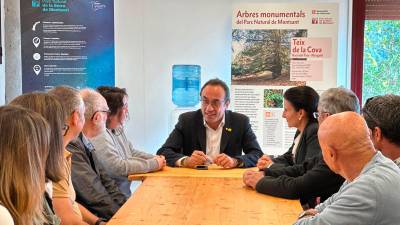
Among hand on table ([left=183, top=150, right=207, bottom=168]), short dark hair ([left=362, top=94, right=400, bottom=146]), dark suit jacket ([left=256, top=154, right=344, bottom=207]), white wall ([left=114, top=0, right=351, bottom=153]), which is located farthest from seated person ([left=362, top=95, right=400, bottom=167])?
white wall ([left=114, top=0, right=351, bottom=153])

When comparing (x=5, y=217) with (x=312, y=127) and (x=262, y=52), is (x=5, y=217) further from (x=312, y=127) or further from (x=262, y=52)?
(x=262, y=52)

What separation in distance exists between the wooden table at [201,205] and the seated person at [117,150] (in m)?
0.22

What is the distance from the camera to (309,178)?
2.93 meters

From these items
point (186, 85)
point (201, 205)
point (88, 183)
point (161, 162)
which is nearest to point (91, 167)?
point (88, 183)

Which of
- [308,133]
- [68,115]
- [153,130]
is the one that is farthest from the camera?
[153,130]

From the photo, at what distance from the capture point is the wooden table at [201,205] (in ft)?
8.30

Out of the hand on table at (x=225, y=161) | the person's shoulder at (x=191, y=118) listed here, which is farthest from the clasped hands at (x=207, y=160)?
the person's shoulder at (x=191, y=118)

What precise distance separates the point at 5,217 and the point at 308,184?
5.85ft

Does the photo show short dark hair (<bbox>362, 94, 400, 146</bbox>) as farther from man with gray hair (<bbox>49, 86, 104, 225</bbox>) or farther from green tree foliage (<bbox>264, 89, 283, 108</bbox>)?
green tree foliage (<bbox>264, 89, 283, 108</bbox>)

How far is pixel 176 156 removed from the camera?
4.01m

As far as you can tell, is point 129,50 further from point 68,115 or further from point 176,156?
point 68,115

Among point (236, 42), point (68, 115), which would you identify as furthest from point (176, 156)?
point (236, 42)

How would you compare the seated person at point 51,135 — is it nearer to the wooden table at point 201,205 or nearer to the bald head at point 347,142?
the wooden table at point 201,205

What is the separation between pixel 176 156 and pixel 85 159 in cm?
99
